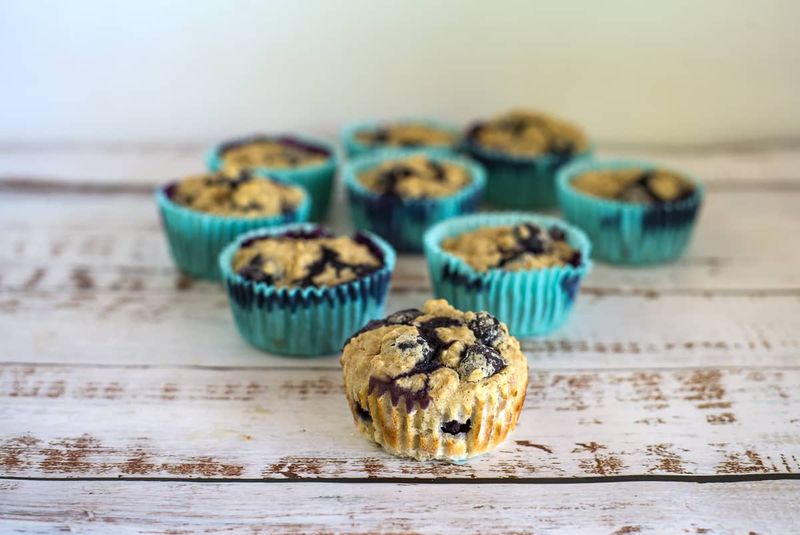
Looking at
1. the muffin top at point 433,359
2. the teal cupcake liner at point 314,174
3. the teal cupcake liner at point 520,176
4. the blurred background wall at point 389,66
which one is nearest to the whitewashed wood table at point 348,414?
the muffin top at point 433,359

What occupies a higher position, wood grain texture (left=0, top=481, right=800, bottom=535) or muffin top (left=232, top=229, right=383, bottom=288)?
muffin top (left=232, top=229, right=383, bottom=288)

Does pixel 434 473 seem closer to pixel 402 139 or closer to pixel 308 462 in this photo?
pixel 308 462

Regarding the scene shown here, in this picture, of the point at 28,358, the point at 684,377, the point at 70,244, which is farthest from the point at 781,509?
the point at 70,244

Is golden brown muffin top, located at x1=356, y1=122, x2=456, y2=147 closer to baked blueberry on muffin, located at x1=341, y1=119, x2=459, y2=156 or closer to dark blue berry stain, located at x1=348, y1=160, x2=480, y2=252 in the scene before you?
baked blueberry on muffin, located at x1=341, y1=119, x2=459, y2=156

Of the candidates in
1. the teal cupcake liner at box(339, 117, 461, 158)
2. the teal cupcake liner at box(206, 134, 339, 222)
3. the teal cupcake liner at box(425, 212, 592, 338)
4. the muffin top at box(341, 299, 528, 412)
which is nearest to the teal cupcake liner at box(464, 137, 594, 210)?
the teal cupcake liner at box(339, 117, 461, 158)

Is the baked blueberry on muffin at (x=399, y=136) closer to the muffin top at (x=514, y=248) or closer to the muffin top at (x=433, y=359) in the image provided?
the muffin top at (x=514, y=248)

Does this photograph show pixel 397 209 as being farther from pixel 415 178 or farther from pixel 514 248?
pixel 514 248
